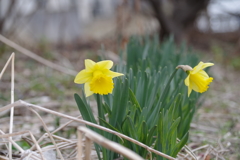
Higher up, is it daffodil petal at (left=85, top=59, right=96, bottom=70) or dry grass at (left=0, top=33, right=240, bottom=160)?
daffodil petal at (left=85, top=59, right=96, bottom=70)

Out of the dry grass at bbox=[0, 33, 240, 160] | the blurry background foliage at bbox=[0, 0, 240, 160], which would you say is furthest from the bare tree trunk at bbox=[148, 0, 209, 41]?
the dry grass at bbox=[0, 33, 240, 160]

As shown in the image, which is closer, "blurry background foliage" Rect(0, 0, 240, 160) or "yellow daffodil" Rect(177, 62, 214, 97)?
"yellow daffodil" Rect(177, 62, 214, 97)

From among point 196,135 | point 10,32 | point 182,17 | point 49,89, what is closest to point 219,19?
point 182,17

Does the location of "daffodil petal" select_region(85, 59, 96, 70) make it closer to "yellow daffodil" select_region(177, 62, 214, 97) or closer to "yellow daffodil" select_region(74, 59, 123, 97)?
"yellow daffodil" select_region(74, 59, 123, 97)

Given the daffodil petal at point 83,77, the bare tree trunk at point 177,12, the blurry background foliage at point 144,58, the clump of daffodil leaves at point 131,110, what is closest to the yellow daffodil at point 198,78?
the clump of daffodil leaves at point 131,110

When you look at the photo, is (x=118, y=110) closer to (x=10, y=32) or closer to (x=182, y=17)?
(x=10, y=32)

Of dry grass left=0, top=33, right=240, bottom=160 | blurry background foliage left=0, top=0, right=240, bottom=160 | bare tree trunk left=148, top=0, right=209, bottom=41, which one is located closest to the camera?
dry grass left=0, top=33, right=240, bottom=160

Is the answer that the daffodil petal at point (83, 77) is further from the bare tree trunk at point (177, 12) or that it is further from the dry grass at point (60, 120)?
the bare tree trunk at point (177, 12)

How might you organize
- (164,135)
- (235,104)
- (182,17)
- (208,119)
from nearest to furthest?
(164,135)
(208,119)
(235,104)
(182,17)

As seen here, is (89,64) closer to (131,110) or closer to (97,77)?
(97,77)
